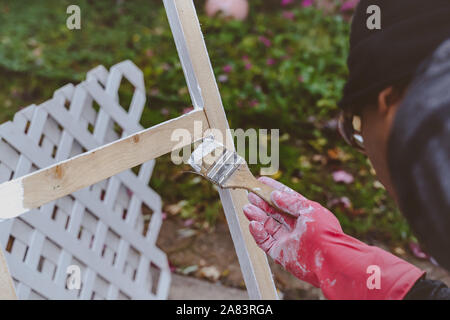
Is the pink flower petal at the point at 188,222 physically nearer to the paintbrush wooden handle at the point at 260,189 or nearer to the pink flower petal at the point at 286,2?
the paintbrush wooden handle at the point at 260,189

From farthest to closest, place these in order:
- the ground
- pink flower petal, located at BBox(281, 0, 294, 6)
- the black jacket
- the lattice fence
A: pink flower petal, located at BBox(281, 0, 294, 6), the ground, the lattice fence, the black jacket

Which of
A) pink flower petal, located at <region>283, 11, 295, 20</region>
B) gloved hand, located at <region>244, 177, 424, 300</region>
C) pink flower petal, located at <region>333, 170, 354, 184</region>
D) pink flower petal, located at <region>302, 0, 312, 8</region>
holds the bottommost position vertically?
gloved hand, located at <region>244, 177, 424, 300</region>

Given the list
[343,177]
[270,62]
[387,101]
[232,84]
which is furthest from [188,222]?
[387,101]

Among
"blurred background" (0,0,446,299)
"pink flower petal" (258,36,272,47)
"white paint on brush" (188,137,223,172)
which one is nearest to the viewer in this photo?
"white paint on brush" (188,137,223,172)

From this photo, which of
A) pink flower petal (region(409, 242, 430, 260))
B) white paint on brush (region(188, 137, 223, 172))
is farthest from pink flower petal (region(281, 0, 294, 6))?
white paint on brush (region(188, 137, 223, 172))

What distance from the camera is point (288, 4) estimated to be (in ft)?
10.7

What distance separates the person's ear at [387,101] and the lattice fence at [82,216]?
45.5 inches

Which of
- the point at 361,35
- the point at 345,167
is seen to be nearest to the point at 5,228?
the point at 361,35

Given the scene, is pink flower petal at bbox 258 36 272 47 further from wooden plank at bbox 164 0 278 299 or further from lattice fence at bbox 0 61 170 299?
wooden plank at bbox 164 0 278 299

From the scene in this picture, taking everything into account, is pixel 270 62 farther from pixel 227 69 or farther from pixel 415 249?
pixel 415 249

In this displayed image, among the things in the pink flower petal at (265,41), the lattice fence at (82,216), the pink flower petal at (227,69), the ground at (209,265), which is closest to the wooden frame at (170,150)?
the lattice fence at (82,216)

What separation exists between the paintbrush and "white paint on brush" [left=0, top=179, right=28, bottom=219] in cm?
37

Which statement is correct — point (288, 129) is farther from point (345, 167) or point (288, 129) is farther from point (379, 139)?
point (379, 139)

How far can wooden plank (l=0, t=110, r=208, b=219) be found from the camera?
0.93 m
